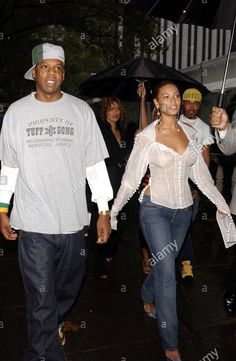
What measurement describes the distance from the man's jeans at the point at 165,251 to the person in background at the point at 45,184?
664 millimetres

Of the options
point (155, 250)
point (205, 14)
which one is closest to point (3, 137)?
point (155, 250)

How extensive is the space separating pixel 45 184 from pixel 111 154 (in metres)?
2.21

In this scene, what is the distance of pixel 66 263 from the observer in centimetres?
319

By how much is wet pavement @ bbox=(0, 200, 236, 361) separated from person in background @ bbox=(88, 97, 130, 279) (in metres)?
0.32

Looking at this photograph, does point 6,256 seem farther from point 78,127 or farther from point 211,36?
point 211,36

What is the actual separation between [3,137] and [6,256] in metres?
3.67

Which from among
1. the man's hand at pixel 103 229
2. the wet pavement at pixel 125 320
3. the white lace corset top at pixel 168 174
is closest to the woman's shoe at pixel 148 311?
the wet pavement at pixel 125 320

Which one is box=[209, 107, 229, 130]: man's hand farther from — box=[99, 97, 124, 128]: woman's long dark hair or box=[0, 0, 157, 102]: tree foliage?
box=[0, 0, 157, 102]: tree foliage

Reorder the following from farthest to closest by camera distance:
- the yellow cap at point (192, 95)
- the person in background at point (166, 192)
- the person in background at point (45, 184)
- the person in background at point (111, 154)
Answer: the yellow cap at point (192, 95) → the person in background at point (111, 154) → the person in background at point (166, 192) → the person in background at point (45, 184)

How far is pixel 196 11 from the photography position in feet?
13.6

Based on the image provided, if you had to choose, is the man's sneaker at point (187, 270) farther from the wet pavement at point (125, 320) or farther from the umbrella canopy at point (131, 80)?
the umbrella canopy at point (131, 80)

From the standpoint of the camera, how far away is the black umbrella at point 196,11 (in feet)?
12.5

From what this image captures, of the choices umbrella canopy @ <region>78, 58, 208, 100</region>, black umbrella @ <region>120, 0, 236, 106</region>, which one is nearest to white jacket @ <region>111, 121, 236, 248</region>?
black umbrella @ <region>120, 0, 236, 106</region>

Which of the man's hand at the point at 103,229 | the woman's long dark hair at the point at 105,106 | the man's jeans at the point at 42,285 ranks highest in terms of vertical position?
the woman's long dark hair at the point at 105,106
